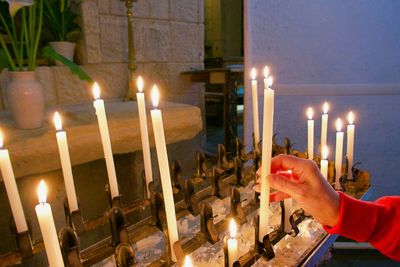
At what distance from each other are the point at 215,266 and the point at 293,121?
1620 millimetres

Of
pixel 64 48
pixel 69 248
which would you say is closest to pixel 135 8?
pixel 64 48

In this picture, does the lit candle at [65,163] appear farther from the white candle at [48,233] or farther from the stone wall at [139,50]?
the stone wall at [139,50]

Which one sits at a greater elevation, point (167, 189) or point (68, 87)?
point (68, 87)

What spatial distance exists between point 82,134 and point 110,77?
942mm

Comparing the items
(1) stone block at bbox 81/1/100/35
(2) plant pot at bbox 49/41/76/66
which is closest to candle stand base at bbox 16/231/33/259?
(2) plant pot at bbox 49/41/76/66

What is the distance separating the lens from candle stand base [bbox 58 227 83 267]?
0.58 m

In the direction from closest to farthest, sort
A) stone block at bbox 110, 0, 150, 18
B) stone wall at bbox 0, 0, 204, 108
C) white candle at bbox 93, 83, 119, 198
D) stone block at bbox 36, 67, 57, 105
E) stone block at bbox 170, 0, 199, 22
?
white candle at bbox 93, 83, 119, 198, stone block at bbox 36, 67, 57, 105, stone wall at bbox 0, 0, 204, 108, stone block at bbox 110, 0, 150, 18, stone block at bbox 170, 0, 199, 22

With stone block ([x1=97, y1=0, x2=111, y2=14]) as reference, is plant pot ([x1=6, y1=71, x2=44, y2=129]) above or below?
below

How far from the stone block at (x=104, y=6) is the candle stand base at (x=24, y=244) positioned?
1882 mm

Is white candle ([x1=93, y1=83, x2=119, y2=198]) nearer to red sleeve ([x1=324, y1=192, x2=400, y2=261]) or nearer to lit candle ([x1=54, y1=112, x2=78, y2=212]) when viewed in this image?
lit candle ([x1=54, y1=112, x2=78, y2=212])

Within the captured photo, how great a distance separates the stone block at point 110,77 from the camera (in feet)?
7.55

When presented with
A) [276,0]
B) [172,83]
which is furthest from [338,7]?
[172,83]

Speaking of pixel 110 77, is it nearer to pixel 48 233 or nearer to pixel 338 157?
pixel 338 157

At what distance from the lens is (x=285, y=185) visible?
70cm
